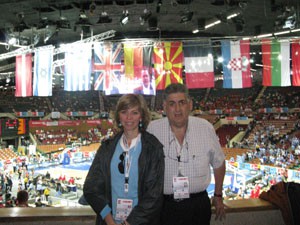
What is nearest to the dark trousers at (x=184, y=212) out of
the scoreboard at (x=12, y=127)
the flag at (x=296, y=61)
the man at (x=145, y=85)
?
the man at (x=145, y=85)

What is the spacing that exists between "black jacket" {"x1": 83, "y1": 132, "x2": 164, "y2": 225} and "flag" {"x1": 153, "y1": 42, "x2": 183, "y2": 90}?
770 centimetres

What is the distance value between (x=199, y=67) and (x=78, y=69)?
4038mm

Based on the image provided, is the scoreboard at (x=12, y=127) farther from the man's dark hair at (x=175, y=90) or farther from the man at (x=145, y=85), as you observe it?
the man's dark hair at (x=175, y=90)

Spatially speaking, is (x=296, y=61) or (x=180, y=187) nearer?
(x=180, y=187)

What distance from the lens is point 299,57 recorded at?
9312 millimetres

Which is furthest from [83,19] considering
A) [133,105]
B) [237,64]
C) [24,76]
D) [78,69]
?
[133,105]

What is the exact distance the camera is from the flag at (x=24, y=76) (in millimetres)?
10055

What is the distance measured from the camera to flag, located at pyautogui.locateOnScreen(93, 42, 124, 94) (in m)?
9.73

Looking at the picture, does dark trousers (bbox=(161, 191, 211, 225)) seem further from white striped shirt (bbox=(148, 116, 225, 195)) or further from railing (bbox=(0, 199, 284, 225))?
railing (bbox=(0, 199, 284, 225))

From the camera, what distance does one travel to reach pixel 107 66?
9.77 m

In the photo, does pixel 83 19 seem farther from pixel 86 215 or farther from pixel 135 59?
pixel 86 215

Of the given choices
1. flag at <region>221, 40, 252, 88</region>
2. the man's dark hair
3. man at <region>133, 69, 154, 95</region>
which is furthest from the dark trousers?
man at <region>133, 69, 154, 95</region>

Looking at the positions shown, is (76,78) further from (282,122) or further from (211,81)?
(282,122)

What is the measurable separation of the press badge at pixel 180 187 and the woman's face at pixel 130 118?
513 millimetres
